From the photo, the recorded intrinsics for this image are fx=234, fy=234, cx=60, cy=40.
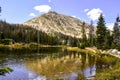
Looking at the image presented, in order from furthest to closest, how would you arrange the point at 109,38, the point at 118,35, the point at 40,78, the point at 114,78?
the point at 109,38, the point at 118,35, the point at 40,78, the point at 114,78

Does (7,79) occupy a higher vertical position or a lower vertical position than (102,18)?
lower

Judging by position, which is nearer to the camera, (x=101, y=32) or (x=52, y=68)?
(x=52, y=68)

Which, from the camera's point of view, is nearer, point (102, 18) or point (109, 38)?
point (102, 18)

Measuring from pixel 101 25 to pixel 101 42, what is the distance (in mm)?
6544

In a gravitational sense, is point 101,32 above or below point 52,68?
above

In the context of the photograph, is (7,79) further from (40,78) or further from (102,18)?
(102,18)

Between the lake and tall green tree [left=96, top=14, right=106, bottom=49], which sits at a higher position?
tall green tree [left=96, top=14, right=106, bottom=49]

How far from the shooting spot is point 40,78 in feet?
128

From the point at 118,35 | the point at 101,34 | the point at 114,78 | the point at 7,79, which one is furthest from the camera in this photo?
the point at 118,35

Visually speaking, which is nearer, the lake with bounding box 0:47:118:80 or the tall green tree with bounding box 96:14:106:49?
the lake with bounding box 0:47:118:80

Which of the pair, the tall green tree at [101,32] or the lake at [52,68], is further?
the tall green tree at [101,32]

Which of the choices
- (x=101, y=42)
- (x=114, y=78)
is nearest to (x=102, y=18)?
(x=101, y=42)

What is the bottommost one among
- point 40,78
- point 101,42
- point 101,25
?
point 40,78

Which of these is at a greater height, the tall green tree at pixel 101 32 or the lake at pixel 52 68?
the tall green tree at pixel 101 32
